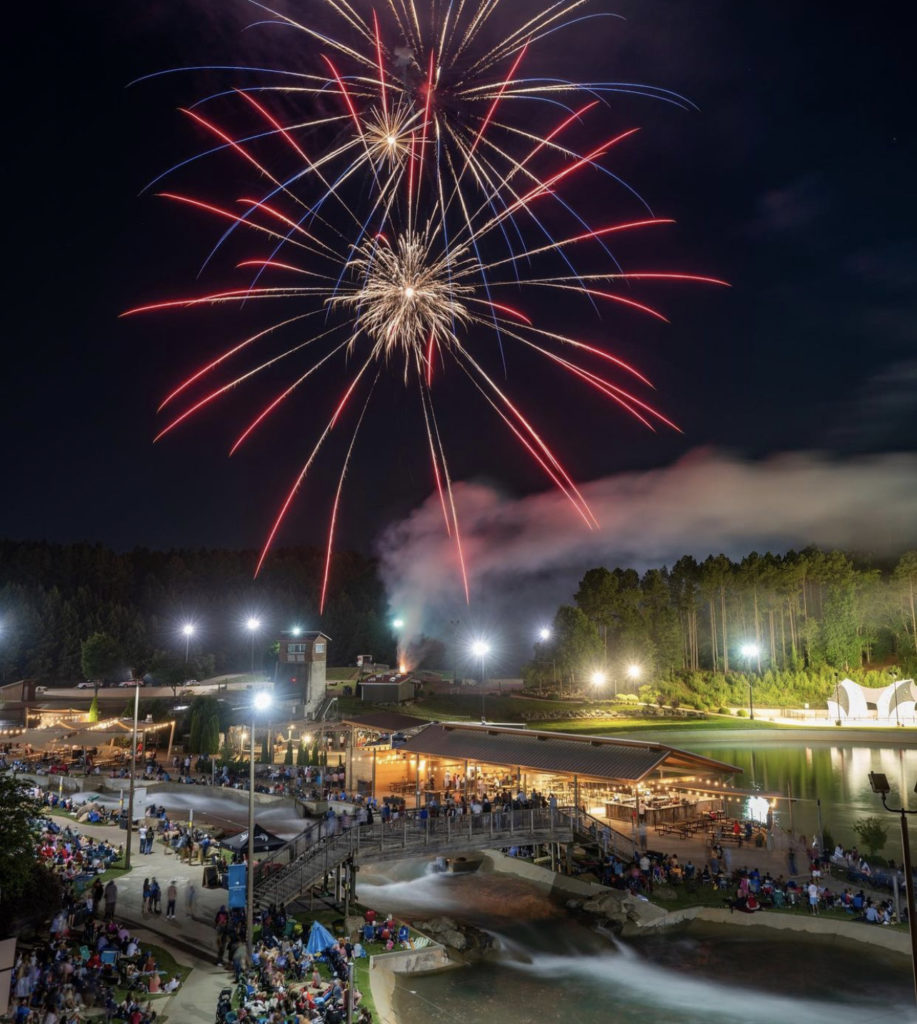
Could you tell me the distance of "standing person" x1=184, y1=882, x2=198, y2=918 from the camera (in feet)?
91.0

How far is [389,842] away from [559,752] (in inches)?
383

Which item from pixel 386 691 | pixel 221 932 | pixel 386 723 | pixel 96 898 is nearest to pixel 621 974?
pixel 221 932

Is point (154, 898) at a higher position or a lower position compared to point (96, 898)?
lower

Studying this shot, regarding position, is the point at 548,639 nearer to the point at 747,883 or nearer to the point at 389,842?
the point at 747,883

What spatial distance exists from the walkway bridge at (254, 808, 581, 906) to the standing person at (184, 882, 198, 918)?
2.19 metres

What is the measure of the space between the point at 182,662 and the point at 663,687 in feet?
190

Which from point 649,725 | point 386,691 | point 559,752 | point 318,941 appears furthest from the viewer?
point 386,691

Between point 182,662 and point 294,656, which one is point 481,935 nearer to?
point 294,656

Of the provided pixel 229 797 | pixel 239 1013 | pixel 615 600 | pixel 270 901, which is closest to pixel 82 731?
pixel 229 797

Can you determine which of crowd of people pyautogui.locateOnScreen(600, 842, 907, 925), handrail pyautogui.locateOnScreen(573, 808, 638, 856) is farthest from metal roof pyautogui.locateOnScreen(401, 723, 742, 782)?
crowd of people pyautogui.locateOnScreen(600, 842, 907, 925)

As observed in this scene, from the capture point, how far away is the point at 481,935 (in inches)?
1083

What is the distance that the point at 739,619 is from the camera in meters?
120

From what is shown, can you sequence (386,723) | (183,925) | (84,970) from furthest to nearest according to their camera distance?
(386,723)
(183,925)
(84,970)

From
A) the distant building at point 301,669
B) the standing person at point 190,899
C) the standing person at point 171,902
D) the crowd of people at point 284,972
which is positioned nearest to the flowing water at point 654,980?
the crowd of people at point 284,972
